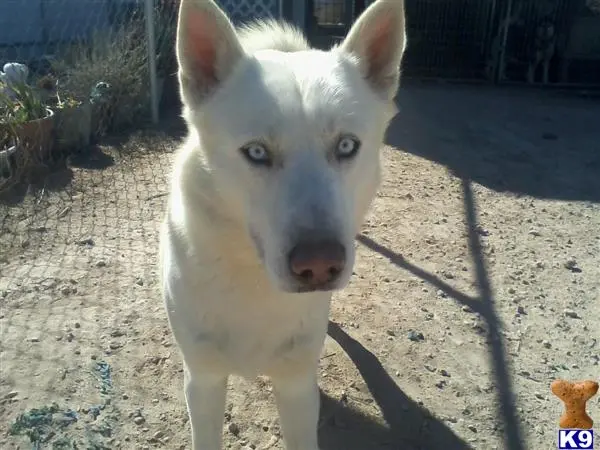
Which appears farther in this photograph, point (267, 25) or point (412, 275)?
point (412, 275)

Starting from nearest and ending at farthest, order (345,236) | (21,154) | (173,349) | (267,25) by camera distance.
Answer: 1. (345,236)
2. (267,25)
3. (173,349)
4. (21,154)

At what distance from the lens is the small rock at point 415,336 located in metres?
3.16

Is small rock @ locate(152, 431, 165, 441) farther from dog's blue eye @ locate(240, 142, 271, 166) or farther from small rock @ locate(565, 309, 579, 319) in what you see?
small rock @ locate(565, 309, 579, 319)

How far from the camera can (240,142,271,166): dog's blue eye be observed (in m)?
1.72

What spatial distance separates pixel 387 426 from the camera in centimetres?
262

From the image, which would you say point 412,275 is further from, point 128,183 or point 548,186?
point 128,183

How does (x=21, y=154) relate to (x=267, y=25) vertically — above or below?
below

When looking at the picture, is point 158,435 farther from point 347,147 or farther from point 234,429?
point 347,147

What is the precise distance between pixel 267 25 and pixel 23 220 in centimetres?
258

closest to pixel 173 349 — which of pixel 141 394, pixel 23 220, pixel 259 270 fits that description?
pixel 141 394

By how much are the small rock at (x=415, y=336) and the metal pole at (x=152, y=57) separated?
422 cm

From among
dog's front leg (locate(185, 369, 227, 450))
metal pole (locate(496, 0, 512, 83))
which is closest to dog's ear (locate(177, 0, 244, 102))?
dog's front leg (locate(185, 369, 227, 450))

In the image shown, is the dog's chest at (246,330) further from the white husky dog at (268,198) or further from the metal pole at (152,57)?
the metal pole at (152,57)

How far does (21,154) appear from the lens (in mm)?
4711
